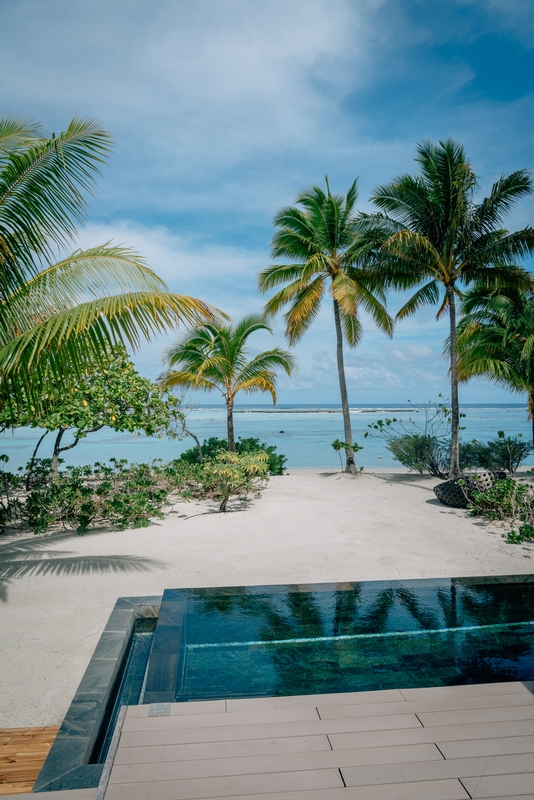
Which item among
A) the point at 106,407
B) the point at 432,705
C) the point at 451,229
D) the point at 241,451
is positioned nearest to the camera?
the point at 432,705

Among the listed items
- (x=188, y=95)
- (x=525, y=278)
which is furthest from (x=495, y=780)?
(x=525, y=278)

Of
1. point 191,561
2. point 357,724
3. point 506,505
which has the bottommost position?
point 191,561

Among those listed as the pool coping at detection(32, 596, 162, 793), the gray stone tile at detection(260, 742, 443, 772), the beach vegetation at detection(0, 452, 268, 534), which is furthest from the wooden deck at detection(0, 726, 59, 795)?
the beach vegetation at detection(0, 452, 268, 534)

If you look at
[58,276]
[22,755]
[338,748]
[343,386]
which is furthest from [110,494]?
[343,386]

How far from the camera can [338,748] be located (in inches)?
91.2

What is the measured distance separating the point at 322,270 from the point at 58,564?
12.2 m

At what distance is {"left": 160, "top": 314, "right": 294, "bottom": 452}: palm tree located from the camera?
14844 millimetres

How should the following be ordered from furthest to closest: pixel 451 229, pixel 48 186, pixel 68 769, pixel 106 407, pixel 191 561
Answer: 1. pixel 451 229
2. pixel 106 407
3. pixel 191 561
4. pixel 48 186
5. pixel 68 769

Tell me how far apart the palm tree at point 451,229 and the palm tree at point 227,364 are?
456 cm

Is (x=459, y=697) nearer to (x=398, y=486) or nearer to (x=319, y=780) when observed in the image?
(x=319, y=780)

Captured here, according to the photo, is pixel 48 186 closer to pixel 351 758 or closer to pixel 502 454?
pixel 351 758

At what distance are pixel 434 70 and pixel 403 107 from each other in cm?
85

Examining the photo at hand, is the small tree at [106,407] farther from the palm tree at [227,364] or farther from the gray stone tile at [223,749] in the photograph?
the gray stone tile at [223,749]

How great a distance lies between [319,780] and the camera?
6.89 feet
